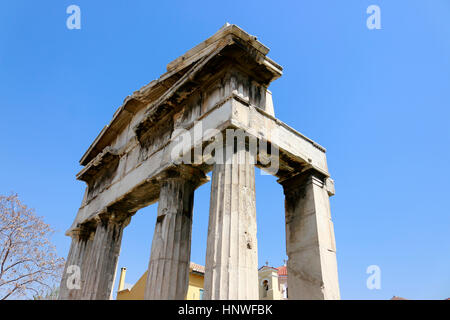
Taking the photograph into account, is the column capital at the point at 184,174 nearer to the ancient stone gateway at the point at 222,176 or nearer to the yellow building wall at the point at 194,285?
the ancient stone gateway at the point at 222,176

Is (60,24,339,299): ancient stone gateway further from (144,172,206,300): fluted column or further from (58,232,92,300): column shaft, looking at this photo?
(58,232,92,300): column shaft

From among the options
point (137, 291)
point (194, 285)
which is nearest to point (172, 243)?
point (194, 285)

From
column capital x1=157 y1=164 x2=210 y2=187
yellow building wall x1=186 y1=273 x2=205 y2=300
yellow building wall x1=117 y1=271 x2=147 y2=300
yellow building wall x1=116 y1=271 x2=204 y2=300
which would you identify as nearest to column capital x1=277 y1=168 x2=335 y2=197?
column capital x1=157 y1=164 x2=210 y2=187

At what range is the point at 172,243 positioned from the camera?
9.21m

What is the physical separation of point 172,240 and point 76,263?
692cm

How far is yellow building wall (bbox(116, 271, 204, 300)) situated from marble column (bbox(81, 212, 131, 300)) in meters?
15.5

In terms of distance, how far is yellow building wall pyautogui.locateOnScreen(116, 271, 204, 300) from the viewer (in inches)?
1102

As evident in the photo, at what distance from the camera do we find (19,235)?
921 inches

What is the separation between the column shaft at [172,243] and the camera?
346 inches

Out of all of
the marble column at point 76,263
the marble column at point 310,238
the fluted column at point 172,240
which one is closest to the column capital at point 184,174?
the fluted column at point 172,240

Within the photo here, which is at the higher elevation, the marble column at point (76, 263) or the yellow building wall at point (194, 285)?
the yellow building wall at point (194, 285)

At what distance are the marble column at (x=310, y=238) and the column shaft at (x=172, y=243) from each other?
9.14 ft
